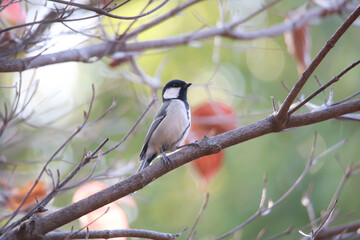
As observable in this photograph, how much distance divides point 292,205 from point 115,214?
2626 millimetres

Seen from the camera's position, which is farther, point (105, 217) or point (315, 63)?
point (105, 217)

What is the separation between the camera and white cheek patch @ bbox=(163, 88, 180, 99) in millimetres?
3645

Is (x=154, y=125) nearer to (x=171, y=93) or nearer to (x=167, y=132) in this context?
(x=167, y=132)

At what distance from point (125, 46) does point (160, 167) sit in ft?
3.85

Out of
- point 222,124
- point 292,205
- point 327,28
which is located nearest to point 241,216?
point 292,205

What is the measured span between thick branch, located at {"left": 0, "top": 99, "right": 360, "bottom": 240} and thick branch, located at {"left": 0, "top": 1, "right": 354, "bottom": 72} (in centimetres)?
52

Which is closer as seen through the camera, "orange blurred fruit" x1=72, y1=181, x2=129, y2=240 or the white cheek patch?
"orange blurred fruit" x1=72, y1=181, x2=129, y2=240

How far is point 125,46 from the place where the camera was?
3080 millimetres

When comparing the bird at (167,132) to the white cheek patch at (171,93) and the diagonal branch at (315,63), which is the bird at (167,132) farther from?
the diagonal branch at (315,63)

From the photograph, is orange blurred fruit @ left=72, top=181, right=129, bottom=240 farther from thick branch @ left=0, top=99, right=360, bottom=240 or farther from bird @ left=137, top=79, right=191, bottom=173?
thick branch @ left=0, top=99, right=360, bottom=240

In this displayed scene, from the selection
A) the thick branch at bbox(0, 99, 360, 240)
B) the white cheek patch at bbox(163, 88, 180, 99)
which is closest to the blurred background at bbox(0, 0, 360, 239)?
the white cheek patch at bbox(163, 88, 180, 99)

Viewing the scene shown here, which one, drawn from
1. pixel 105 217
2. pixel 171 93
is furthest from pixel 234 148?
pixel 105 217

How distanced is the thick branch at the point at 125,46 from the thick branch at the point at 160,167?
0.52m

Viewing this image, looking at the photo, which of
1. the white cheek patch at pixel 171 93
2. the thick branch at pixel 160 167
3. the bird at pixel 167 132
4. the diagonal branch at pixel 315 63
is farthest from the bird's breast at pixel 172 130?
the diagonal branch at pixel 315 63
